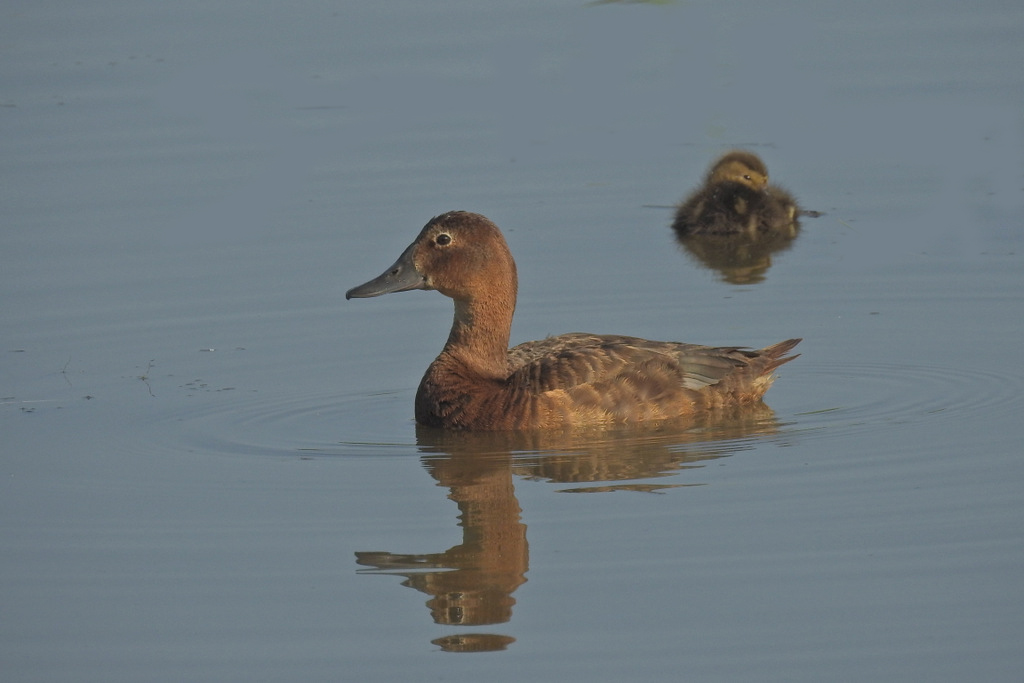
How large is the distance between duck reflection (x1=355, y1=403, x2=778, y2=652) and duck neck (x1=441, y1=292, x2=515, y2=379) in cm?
43

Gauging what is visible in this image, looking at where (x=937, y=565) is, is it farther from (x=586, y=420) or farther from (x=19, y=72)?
(x=19, y=72)

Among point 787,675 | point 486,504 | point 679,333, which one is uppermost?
point 679,333

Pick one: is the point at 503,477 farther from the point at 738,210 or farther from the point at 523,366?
the point at 738,210

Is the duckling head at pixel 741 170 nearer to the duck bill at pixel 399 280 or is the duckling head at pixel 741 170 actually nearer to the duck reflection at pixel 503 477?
the duck reflection at pixel 503 477

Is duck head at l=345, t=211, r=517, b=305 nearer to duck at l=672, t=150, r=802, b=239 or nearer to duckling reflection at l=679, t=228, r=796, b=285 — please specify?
duckling reflection at l=679, t=228, r=796, b=285

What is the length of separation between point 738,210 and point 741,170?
401mm

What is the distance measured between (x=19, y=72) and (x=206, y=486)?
8324mm

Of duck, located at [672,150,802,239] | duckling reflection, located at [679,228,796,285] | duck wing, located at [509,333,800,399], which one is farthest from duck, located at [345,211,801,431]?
duck, located at [672,150,802,239]

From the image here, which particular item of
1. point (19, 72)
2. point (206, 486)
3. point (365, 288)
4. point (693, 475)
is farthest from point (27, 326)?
point (19, 72)

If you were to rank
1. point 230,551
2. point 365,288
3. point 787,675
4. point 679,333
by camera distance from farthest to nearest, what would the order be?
point 679,333
point 365,288
point 230,551
point 787,675

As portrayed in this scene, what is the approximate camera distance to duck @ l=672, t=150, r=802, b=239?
38.5ft

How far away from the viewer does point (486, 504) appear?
7039 millimetres

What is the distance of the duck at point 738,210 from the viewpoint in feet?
38.5

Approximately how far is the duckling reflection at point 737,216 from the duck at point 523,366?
2.91m
